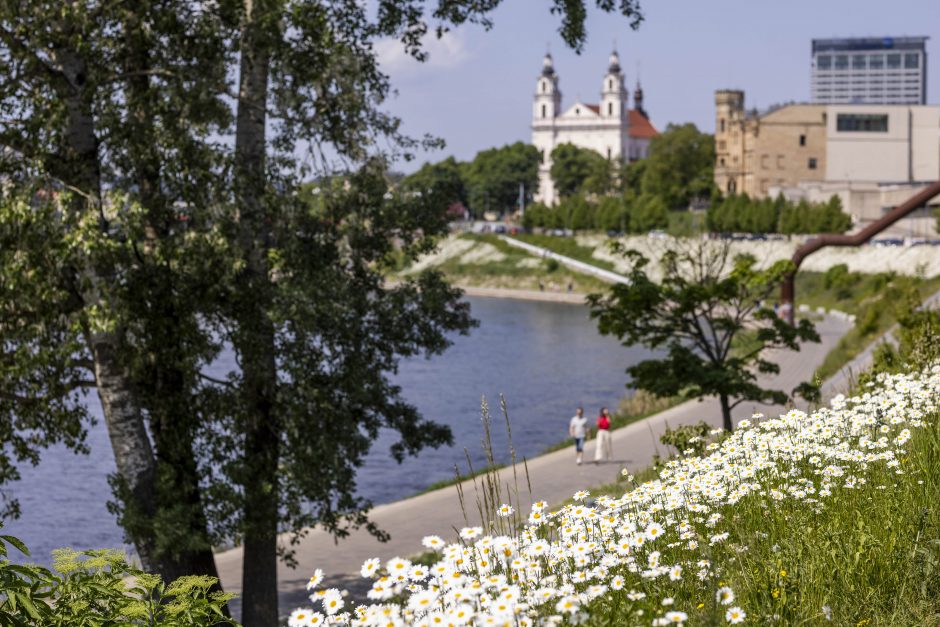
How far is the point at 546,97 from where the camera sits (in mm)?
188250

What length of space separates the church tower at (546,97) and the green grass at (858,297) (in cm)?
10634

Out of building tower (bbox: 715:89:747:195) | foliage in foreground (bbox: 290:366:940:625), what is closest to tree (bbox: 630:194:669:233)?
building tower (bbox: 715:89:747:195)

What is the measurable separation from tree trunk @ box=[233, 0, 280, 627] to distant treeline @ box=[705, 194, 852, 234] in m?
78.8

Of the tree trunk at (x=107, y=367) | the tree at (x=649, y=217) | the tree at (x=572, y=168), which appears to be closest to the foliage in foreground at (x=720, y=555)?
the tree trunk at (x=107, y=367)

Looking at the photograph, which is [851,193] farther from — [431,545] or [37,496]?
[431,545]

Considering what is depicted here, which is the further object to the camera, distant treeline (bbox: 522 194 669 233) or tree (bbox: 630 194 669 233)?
distant treeline (bbox: 522 194 669 233)

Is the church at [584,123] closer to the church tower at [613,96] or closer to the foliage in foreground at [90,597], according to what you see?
the church tower at [613,96]

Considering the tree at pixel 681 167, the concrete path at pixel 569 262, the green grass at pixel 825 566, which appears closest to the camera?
the green grass at pixel 825 566

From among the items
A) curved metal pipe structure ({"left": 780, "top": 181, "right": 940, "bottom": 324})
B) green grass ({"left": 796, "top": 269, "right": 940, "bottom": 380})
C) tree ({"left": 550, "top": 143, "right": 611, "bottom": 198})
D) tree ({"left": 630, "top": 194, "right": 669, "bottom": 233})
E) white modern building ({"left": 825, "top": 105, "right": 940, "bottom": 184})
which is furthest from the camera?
tree ({"left": 550, "top": 143, "right": 611, "bottom": 198})

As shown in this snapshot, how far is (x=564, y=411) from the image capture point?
4238 centimetres

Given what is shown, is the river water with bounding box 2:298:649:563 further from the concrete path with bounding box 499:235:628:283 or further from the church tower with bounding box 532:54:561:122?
the church tower with bounding box 532:54:561:122

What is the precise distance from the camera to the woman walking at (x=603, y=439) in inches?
1009

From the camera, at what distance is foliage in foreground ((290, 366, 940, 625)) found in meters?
4.40

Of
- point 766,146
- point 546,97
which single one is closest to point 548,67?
point 546,97
